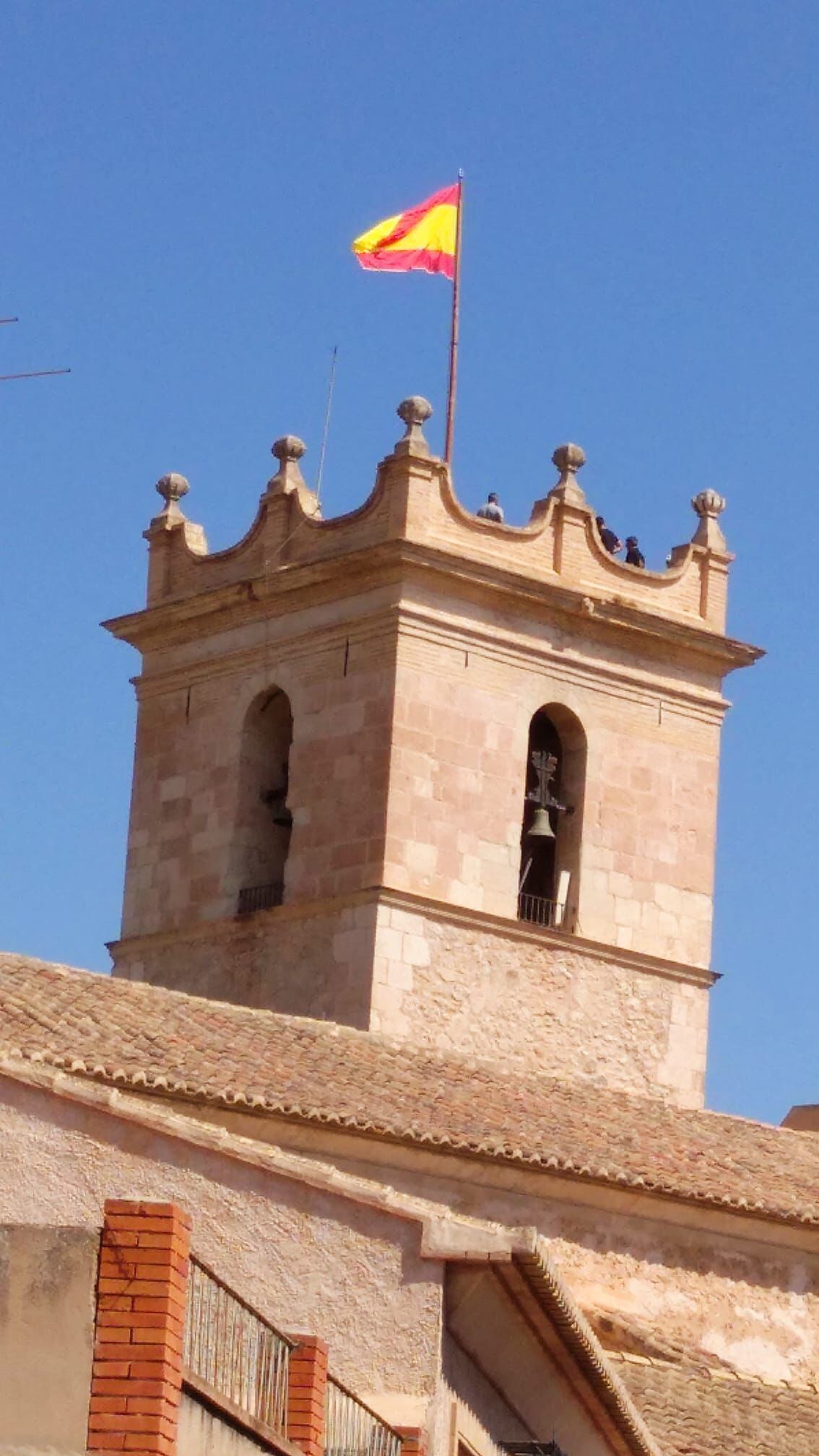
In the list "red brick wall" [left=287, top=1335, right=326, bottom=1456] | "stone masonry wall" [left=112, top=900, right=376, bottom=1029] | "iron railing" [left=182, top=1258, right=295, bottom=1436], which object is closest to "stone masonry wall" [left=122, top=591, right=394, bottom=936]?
"stone masonry wall" [left=112, top=900, right=376, bottom=1029]

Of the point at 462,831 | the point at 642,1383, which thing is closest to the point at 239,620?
the point at 462,831

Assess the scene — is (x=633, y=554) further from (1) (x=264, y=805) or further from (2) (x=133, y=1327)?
(2) (x=133, y=1327)

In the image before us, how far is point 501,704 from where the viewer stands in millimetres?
31016

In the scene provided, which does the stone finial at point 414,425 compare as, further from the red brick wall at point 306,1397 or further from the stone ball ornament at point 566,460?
the red brick wall at point 306,1397

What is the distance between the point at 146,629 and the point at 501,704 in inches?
145

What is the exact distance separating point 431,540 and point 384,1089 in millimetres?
7335

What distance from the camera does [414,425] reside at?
31344 millimetres

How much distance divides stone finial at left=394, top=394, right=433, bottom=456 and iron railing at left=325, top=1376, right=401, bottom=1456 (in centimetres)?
1643

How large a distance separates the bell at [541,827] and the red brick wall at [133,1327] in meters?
19.9

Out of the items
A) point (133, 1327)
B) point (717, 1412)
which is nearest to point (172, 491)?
point (717, 1412)

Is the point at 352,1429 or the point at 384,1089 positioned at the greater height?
the point at 384,1089

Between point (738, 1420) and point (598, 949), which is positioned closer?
point (738, 1420)

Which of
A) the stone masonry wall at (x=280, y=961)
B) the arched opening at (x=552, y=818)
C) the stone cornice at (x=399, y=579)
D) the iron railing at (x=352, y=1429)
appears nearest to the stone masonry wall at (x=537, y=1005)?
the stone masonry wall at (x=280, y=961)

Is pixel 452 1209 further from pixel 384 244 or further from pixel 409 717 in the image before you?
pixel 384 244
